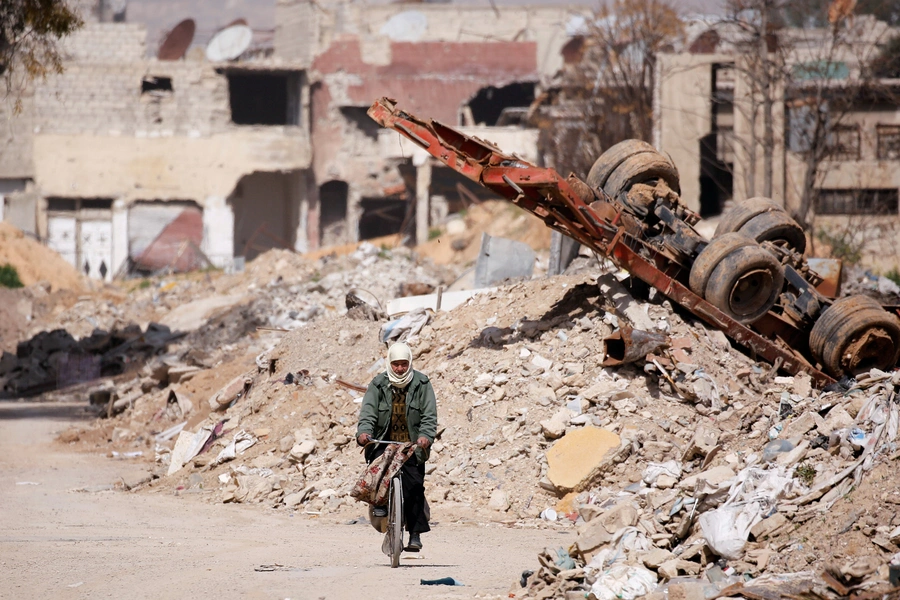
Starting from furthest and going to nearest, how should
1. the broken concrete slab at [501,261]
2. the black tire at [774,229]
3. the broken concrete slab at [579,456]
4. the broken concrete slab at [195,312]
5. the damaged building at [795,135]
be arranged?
the damaged building at [795,135] < the broken concrete slab at [195,312] < the broken concrete slab at [501,261] < the black tire at [774,229] < the broken concrete slab at [579,456]

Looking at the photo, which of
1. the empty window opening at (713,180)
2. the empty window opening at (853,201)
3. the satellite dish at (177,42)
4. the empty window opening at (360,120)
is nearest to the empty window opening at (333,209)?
the empty window opening at (360,120)

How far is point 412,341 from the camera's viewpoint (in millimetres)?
13062

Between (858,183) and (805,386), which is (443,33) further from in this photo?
(805,386)

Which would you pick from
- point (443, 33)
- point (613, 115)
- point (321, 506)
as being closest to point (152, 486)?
point (321, 506)

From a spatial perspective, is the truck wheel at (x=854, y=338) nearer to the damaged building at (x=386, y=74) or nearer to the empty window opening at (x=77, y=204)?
the damaged building at (x=386, y=74)

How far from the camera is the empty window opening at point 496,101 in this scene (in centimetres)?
4169

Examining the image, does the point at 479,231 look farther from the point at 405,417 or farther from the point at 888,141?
the point at 405,417

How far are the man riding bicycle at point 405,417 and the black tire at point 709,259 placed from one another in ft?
17.1

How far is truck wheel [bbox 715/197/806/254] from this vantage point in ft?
43.2

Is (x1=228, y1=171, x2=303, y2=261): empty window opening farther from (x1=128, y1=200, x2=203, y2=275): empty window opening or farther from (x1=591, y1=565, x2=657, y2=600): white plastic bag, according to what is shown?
(x1=591, y1=565, x2=657, y2=600): white plastic bag

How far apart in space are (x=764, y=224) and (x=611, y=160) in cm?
183

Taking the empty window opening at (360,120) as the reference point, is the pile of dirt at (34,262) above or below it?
below

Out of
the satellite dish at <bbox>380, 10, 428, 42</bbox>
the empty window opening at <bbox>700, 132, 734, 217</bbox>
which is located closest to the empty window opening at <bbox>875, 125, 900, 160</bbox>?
the empty window opening at <bbox>700, 132, 734, 217</bbox>

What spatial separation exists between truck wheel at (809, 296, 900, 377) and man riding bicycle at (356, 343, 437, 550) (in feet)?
20.2
